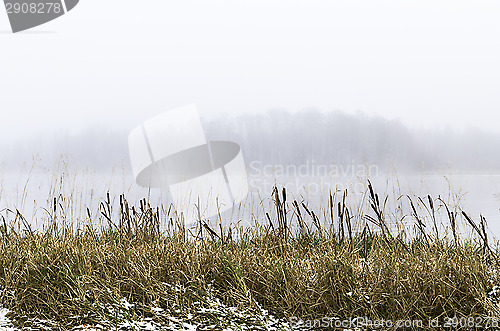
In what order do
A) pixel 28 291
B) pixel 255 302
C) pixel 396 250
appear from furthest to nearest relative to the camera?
pixel 396 250 → pixel 28 291 → pixel 255 302

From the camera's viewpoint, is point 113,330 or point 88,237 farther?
point 88,237

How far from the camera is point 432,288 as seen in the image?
2621mm

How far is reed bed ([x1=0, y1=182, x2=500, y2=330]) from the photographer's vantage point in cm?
260

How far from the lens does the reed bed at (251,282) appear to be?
260 cm

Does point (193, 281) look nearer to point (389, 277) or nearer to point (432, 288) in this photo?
point (389, 277)

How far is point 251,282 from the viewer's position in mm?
2812

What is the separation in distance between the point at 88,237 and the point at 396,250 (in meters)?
2.27

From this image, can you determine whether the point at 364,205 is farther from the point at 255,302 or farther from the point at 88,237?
the point at 88,237

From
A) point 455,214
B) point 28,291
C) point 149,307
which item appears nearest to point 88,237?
point 28,291

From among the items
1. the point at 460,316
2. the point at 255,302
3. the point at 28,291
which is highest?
the point at 28,291

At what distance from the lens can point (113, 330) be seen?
2.55 meters

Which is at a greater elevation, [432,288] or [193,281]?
[193,281]

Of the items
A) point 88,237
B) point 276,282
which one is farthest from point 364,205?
point 88,237

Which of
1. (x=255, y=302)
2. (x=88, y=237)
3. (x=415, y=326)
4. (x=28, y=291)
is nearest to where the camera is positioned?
(x=415, y=326)
